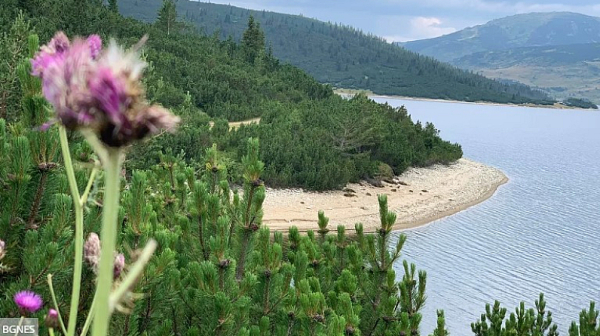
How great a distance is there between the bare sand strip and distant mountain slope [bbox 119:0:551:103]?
93.5 meters

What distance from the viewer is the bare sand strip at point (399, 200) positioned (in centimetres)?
2211

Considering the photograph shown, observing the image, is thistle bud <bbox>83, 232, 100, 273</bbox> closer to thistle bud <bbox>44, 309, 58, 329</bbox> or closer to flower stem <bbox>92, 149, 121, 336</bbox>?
thistle bud <bbox>44, 309, 58, 329</bbox>

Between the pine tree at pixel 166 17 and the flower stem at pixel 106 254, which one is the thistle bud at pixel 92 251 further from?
the pine tree at pixel 166 17

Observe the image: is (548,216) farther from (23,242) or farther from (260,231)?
(23,242)

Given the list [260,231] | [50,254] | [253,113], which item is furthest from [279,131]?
[50,254]

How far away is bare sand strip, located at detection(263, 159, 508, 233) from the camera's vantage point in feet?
72.5

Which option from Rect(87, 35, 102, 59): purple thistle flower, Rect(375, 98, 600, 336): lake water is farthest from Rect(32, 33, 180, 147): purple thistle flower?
Rect(375, 98, 600, 336): lake water

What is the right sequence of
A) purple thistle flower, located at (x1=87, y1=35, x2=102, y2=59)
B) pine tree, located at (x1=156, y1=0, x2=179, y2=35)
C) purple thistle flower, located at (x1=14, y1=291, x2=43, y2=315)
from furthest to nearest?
1. pine tree, located at (x1=156, y1=0, x2=179, y2=35)
2. purple thistle flower, located at (x1=14, y1=291, x2=43, y2=315)
3. purple thistle flower, located at (x1=87, y1=35, x2=102, y2=59)

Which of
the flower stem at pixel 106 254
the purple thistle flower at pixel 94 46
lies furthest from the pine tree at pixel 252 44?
the flower stem at pixel 106 254

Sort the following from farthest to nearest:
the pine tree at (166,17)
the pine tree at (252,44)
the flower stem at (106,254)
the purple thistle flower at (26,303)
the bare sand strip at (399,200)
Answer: the pine tree at (252,44) → the pine tree at (166,17) → the bare sand strip at (399,200) → the purple thistle flower at (26,303) → the flower stem at (106,254)

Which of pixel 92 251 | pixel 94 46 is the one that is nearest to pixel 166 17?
pixel 92 251

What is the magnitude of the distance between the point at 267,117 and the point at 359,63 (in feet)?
438

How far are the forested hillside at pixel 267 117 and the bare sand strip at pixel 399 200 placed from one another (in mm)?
911

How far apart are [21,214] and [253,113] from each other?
3020 centimetres
